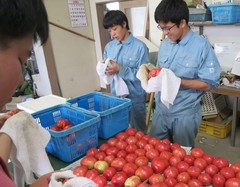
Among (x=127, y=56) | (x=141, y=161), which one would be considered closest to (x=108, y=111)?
(x=141, y=161)

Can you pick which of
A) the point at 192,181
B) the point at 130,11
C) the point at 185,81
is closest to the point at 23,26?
the point at 192,181

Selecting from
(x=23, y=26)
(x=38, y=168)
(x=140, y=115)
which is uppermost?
(x=23, y=26)

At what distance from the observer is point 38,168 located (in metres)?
0.98

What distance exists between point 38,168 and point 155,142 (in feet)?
2.04

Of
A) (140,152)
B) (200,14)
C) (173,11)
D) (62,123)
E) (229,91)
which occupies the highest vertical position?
(173,11)

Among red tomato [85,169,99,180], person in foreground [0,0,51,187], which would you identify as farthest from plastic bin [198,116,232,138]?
person in foreground [0,0,51,187]

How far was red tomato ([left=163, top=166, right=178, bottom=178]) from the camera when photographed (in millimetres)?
1000

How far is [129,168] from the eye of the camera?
41.6 inches

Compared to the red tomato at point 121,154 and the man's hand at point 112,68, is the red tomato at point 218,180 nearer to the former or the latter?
the red tomato at point 121,154

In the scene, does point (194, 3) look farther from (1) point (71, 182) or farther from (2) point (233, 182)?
(1) point (71, 182)

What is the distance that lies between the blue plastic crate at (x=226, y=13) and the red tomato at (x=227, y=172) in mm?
2022

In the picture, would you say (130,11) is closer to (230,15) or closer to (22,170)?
(230,15)

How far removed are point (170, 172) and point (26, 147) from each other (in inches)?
25.1

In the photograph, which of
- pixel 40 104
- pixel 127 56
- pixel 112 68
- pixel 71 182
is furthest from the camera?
pixel 127 56
